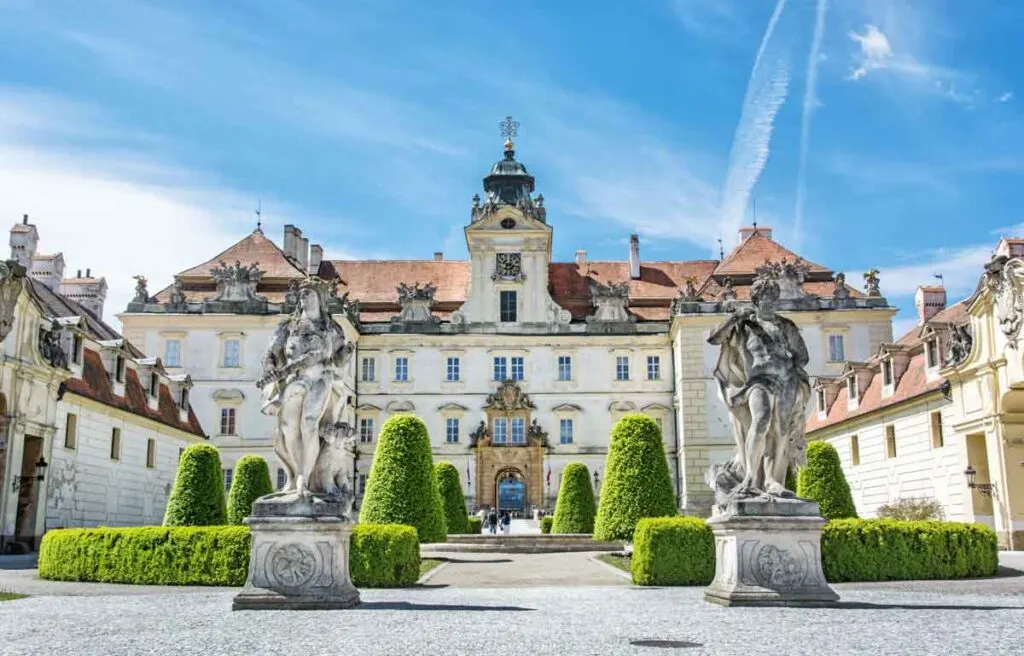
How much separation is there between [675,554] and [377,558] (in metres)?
4.64

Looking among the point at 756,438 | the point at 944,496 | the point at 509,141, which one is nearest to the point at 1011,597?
the point at 756,438

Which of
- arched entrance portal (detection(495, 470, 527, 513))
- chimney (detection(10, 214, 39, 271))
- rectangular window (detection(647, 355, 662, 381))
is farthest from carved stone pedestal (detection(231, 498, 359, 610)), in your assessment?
rectangular window (detection(647, 355, 662, 381))

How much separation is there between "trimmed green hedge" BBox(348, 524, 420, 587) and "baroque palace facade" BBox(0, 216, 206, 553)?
42.4ft

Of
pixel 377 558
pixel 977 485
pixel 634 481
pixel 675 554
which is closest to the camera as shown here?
pixel 675 554

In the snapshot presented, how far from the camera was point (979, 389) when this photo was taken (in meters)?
23.4

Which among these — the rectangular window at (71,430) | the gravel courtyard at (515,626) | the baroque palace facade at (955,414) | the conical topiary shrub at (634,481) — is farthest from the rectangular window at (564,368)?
the gravel courtyard at (515,626)

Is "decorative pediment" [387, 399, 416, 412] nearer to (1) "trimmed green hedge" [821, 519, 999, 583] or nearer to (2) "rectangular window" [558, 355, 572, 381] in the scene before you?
(2) "rectangular window" [558, 355, 572, 381]

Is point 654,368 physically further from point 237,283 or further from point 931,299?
point 237,283

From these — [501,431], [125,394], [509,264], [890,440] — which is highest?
[509,264]

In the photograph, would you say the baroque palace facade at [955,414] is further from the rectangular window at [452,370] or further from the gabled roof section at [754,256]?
the rectangular window at [452,370]

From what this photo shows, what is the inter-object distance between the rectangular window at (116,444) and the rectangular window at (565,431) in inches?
881

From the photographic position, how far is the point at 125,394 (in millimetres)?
31094

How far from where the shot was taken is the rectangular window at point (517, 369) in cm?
4791

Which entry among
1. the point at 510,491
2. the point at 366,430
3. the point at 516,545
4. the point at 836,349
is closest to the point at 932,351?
the point at 516,545
